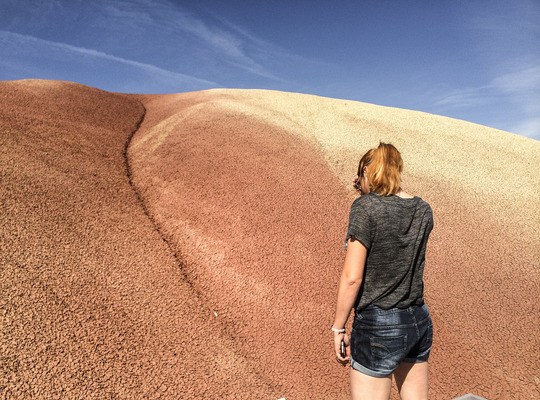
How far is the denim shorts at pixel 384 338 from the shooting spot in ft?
7.13

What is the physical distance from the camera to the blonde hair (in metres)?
2.23

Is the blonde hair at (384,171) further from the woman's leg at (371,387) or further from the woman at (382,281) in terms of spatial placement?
the woman's leg at (371,387)

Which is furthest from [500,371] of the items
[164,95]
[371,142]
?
[164,95]

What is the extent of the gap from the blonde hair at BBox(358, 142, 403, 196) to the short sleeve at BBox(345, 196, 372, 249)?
127mm

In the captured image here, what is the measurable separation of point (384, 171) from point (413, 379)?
4.71ft

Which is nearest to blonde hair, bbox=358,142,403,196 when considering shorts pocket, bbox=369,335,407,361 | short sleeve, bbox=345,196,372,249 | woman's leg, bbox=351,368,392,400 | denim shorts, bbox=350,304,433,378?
short sleeve, bbox=345,196,372,249

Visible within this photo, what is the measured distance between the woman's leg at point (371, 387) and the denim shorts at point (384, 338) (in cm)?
4

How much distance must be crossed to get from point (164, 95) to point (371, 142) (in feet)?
Answer: 34.6

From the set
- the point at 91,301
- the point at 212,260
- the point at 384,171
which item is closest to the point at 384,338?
the point at 384,171

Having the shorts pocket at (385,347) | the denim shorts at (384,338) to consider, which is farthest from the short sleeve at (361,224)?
the shorts pocket at (385,347)

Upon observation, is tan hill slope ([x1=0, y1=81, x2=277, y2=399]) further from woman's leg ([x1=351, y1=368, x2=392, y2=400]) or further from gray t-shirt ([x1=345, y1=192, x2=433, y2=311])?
gray t-shirt ([x1=345, y1=192, x2=433, y2=311])

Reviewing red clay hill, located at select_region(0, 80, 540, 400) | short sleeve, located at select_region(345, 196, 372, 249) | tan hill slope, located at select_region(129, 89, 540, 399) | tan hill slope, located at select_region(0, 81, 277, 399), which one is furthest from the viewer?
tan hill slope, located at select_region(129, 89, 540, 399)

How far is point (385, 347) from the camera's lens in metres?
2.17

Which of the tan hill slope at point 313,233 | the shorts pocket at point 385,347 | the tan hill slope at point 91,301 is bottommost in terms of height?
the tan hill slope at point 91,301
